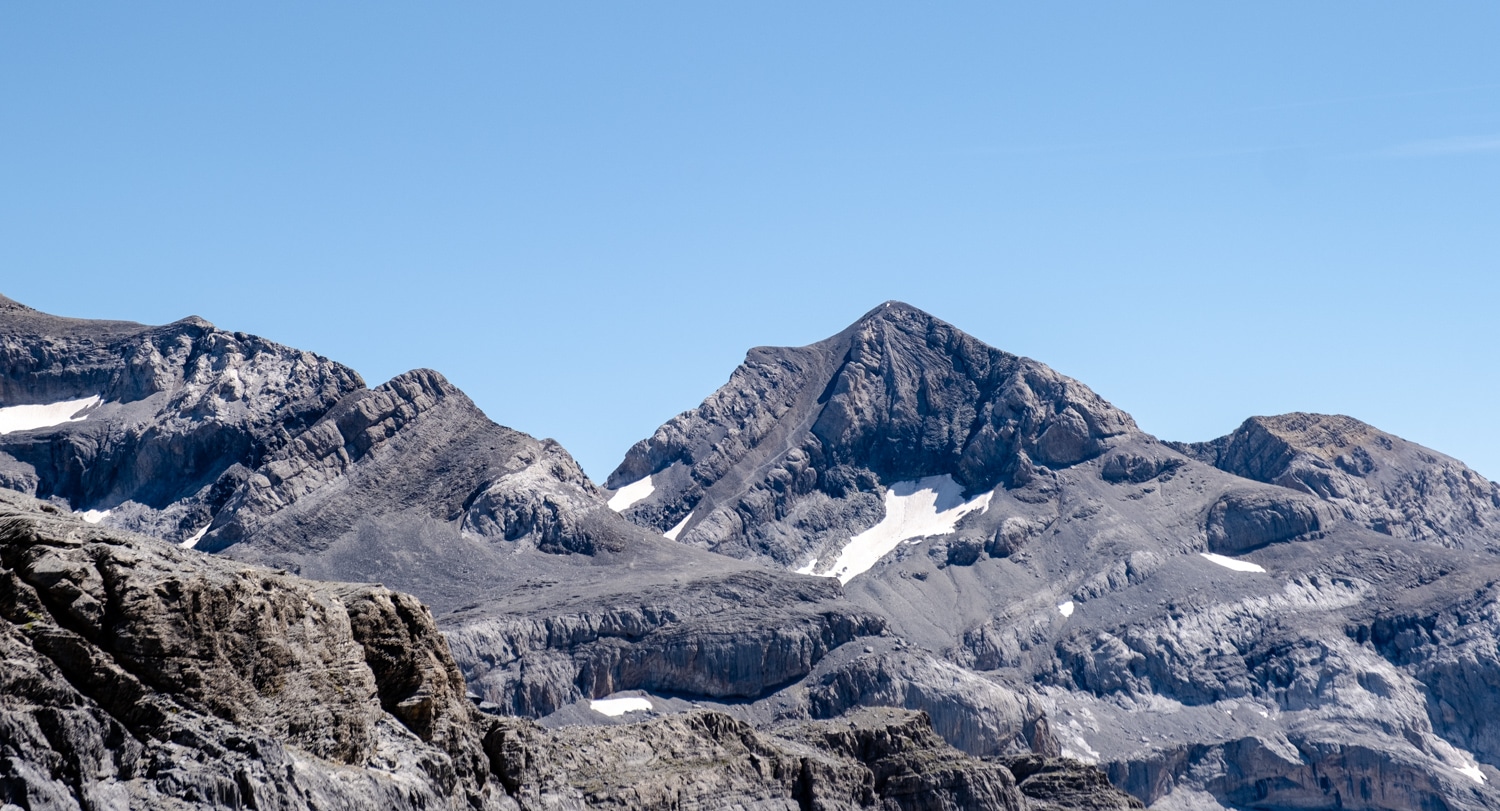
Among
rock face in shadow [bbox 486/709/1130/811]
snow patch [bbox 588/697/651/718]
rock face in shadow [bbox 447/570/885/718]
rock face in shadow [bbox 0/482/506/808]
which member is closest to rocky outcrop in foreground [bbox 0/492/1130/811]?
rock face in shadow [bbox 0/482/506/808]

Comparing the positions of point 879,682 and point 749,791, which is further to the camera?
point 879,682

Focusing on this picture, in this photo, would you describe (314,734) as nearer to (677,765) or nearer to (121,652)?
(121,652)

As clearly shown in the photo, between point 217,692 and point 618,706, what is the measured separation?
136 metres

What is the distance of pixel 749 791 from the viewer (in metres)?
92.2

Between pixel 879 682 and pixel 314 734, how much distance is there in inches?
5500

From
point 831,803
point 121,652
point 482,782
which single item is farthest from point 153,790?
point 831,803

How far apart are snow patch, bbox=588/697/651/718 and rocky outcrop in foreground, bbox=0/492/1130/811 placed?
11014 cm

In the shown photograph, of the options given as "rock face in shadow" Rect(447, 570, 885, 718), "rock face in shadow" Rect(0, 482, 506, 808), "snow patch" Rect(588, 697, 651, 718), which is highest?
"rock face in shadow" Rect(447, 570, 885, 718)

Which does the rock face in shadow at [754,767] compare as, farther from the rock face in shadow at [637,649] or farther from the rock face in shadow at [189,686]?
the rock face in shadow at [637,649]

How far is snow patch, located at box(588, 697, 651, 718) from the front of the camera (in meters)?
185

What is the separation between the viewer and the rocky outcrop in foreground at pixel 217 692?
47688 mm

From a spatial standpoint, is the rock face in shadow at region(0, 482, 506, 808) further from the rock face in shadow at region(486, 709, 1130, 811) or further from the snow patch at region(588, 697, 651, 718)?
the snow patch at region(588, 697, 651, 718)

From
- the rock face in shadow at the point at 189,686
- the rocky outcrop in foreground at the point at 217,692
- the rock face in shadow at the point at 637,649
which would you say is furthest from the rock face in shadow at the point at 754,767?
the rock face in shadow at the point at 637,649

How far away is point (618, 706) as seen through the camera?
614 ft
